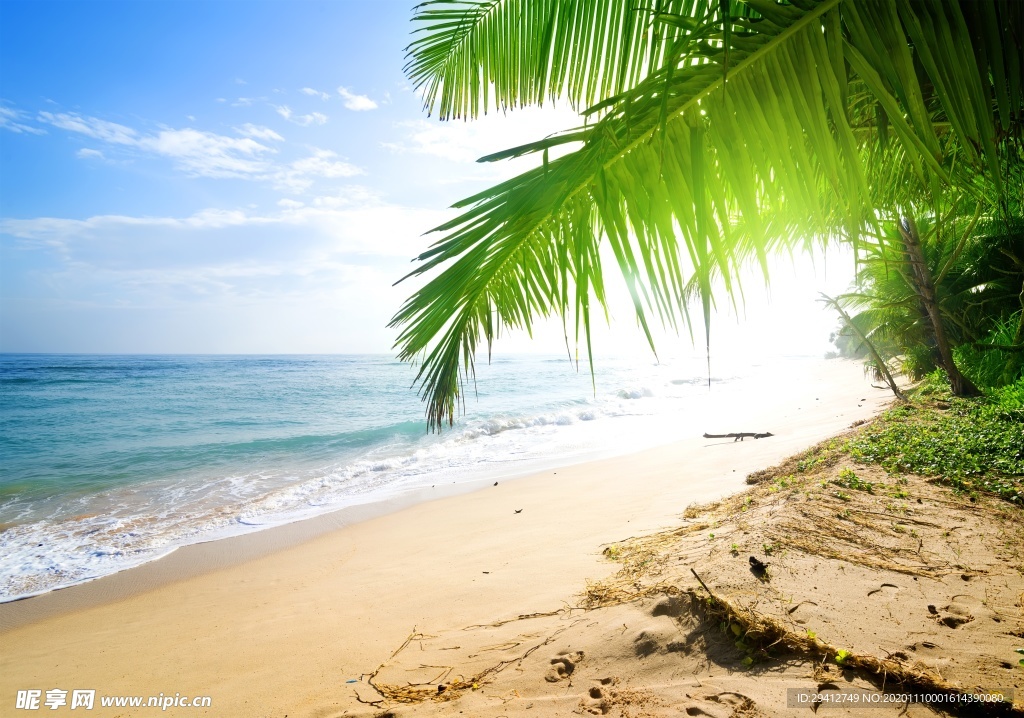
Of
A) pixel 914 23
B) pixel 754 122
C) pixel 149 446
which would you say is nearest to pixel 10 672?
pixel 754 122

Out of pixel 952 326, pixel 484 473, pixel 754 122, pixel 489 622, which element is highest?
pixel 754 122

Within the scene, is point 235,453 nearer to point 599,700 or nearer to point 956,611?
point 599,700

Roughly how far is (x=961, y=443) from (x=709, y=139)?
219 inches

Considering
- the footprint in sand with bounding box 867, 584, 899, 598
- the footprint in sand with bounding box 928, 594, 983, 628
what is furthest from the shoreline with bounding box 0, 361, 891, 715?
the footprint in sand with bounding box 928, 594, 983, 628

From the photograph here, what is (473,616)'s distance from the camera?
3443mm

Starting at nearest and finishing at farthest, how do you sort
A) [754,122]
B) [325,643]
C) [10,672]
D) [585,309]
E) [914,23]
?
1. [914,23]
2. [754,122]
3. [585,309]
4. [325,643]
5. [10,672]

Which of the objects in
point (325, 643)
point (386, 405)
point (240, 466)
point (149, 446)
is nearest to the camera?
point (325, 643)

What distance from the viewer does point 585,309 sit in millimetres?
1266

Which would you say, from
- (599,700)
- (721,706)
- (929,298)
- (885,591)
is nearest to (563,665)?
(599,700)

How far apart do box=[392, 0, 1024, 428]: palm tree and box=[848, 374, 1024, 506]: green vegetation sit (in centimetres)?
389

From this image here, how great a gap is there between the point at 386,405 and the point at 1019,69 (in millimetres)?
21925

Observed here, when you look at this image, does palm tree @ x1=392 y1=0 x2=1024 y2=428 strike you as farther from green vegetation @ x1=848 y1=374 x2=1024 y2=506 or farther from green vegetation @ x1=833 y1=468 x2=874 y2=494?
green vegetation @ x1=848 y1=374 x2=1024 y2=506

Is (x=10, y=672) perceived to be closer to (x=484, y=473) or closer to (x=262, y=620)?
(x=262, y=620)

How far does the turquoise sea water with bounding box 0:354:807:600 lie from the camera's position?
Answer: 7.11 m
